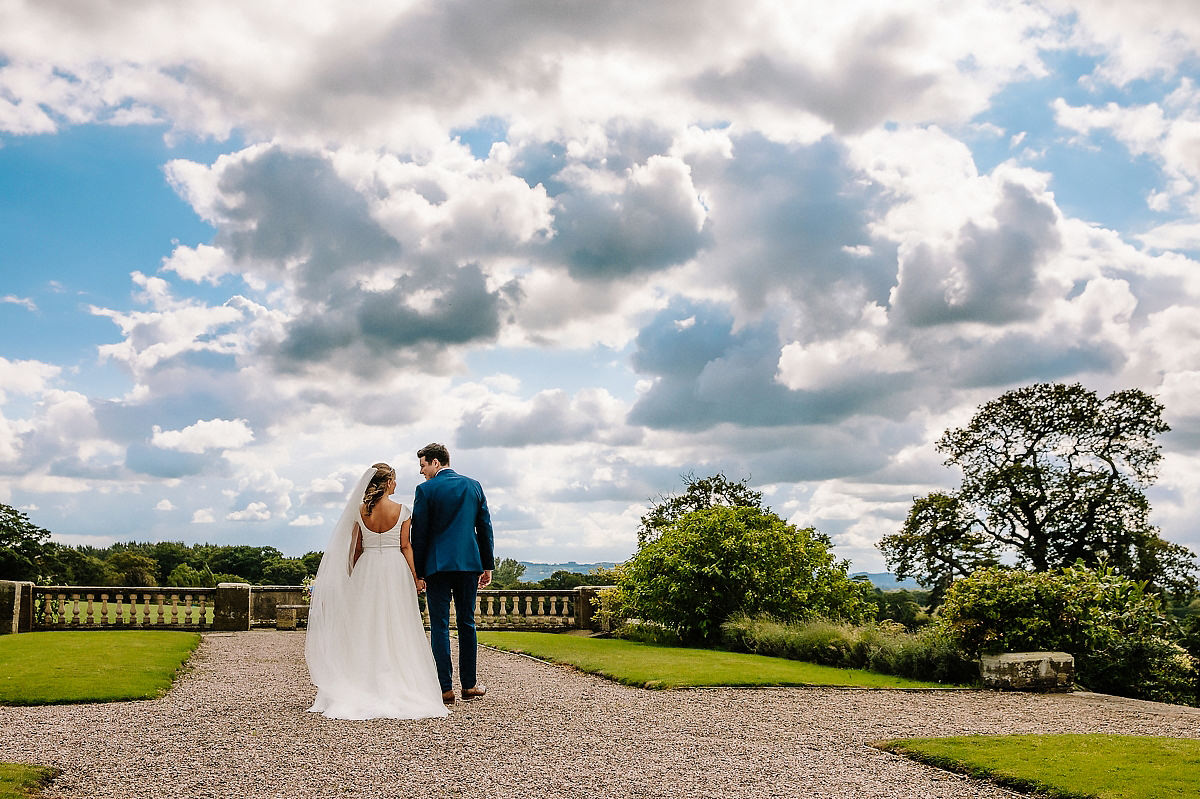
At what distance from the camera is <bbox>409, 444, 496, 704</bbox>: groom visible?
9164mm

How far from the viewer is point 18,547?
46.6m

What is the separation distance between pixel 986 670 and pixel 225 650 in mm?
13515

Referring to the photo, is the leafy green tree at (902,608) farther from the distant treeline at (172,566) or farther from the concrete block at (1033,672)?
the distant treeline at (172,566)

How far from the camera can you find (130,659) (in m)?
13.8

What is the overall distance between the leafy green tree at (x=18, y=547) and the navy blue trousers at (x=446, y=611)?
148ft

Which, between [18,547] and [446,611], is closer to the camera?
[446,611]

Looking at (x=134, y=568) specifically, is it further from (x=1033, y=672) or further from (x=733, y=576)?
(x=1033, y=672)

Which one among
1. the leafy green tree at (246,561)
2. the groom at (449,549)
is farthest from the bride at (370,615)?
the leafy green tree at (246,561)

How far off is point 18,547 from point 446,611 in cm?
4674

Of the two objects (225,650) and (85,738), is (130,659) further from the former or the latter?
(85,738)

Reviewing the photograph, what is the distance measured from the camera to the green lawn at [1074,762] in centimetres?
639

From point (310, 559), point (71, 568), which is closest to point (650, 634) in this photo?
point (310, 559)

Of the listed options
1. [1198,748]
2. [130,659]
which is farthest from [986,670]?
[130,659]

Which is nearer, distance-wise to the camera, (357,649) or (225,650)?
(357,649)
